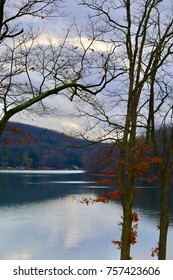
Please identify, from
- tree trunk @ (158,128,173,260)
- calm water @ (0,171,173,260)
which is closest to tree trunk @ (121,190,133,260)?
tree trunk @ (158,128,173,260)

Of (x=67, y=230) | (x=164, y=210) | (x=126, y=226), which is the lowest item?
(x=67, y=230)

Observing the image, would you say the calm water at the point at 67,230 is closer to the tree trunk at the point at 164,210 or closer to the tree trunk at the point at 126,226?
the tree trunk at the point at 164,210

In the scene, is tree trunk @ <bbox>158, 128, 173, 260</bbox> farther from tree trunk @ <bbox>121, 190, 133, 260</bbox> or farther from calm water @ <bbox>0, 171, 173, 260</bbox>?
calm water @ <bbox>0, 171, 173, 260</bbox>

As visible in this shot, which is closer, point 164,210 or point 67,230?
point 164,210

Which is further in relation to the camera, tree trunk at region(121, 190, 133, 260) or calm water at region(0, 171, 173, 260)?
calm water at region(0, 171, 173, 260)

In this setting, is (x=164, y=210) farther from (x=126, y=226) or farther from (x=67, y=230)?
(x=67, y=230)

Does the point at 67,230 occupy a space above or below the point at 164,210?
below

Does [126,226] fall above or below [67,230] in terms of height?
above

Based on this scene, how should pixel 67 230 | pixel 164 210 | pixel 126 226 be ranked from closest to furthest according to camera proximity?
1. pixel 126 226
2. pixel 164 210
3. pixel 67 230

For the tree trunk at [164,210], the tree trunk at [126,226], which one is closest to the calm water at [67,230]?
the tree trunk at [164,210]

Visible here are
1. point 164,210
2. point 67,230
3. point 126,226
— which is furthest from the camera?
point 67,230

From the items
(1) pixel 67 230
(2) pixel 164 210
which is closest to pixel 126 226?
(2) pixel 164 210

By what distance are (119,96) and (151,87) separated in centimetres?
112

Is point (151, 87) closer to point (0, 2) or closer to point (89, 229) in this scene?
point (0, 2)
